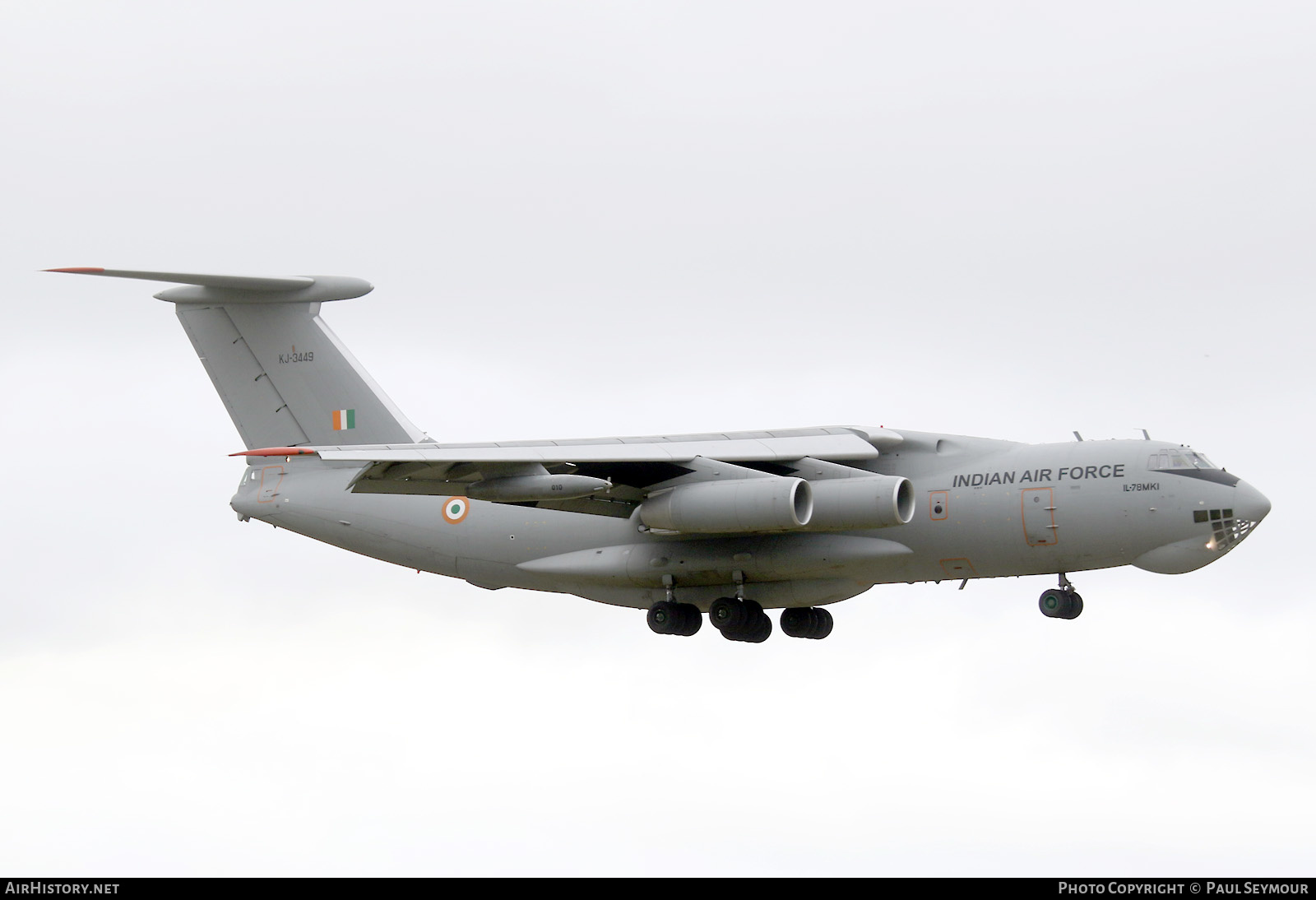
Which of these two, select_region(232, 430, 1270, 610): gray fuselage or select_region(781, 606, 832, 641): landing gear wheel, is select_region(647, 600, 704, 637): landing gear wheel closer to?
select_region(232, 430, 1270, 610): gray fuselage

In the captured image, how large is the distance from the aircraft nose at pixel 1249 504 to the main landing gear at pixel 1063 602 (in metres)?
1.65

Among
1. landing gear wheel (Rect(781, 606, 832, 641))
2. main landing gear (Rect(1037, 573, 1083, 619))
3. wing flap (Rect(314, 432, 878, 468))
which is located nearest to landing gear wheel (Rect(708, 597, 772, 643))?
landing gear wheel (Rect(781, 606, 832, 641))

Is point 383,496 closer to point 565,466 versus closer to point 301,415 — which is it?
point 301,415

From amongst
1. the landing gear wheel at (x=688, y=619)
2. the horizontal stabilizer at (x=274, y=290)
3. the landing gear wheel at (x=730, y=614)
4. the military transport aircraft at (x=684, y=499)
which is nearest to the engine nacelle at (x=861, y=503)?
the military transport aircraft at (x=684, y=499)

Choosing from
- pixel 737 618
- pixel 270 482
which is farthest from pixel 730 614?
pixel 270 482

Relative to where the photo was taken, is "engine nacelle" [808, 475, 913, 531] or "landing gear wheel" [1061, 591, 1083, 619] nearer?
"engine nacelle" [808, 475, 913, 531]

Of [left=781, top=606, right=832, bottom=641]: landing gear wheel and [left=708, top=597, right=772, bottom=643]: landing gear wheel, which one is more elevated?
[left=781, top=606, right=832, bottom=641]: landing gear wheel

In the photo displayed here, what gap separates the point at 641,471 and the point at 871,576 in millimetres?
2359

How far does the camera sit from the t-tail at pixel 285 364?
18406mm

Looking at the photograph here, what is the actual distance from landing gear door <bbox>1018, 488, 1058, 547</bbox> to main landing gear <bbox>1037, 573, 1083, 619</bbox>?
2.08ft

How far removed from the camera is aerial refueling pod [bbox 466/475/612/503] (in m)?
15.8

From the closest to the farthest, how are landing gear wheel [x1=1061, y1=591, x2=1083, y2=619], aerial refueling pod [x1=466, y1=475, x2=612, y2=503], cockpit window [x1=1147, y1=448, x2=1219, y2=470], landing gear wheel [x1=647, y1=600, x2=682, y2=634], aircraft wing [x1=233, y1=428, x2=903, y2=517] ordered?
aircraft wing [x1=233, y1=428, x2=903, y2=517] < cockpit window [x1=1147, y1=448, x2=1219, y2=470] < aerial refueling pod [x1=466, y1=475, x2=612, y2=503] < landing gear wheel [x1=1061, y1=591, x2=1083, y2=619] < landing gear wheel [x1=647, y1=600, x2=682, y2=634]

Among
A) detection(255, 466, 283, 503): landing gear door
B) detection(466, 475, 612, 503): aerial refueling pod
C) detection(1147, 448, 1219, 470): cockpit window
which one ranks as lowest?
detection(466, 475, 612, 503): aerial refueling pod
